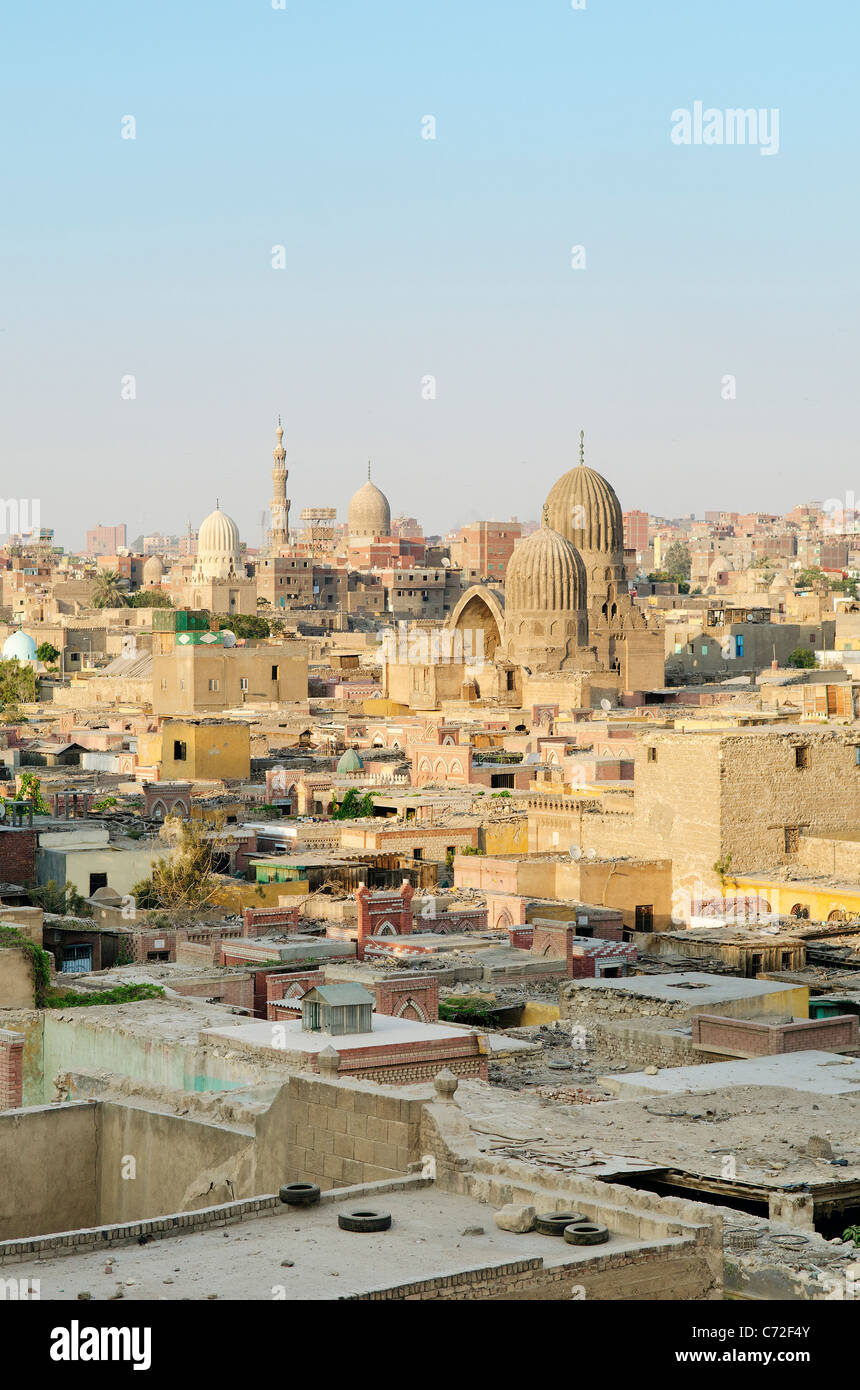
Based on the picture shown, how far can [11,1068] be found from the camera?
13.6 meters

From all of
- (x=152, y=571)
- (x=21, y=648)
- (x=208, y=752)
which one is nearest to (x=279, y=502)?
(x=152, y=571)

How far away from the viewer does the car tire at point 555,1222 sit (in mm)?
8867

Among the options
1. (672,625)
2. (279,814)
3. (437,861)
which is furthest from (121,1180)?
(672,625)

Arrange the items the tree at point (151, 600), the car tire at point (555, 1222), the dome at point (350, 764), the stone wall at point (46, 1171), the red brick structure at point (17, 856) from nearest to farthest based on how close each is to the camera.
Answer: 1. the car tire at point (555, 1222)
2. the stone wall at point (46, 1171)
3. the red brick structure at point (17, 856)
4. the dome at point (350, 764)
5. the tree at point (151, 600)

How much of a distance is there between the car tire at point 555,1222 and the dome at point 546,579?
2182 inches

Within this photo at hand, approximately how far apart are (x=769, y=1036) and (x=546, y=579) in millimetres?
47831

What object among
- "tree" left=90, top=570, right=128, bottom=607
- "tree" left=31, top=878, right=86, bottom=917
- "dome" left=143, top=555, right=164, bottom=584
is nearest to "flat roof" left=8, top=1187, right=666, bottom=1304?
"tree" left=31, top=878, right=86, bottom=917

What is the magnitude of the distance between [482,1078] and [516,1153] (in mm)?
3130

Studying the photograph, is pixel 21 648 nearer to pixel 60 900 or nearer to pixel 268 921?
pixel 60 900

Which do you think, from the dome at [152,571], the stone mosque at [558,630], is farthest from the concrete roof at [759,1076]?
the dome at [152,571]

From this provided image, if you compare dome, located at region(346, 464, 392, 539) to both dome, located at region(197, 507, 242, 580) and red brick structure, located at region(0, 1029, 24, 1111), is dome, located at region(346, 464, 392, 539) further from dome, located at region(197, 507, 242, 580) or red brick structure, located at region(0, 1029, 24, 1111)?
red brick structure, located at region(0, 1029, 24, 1111)

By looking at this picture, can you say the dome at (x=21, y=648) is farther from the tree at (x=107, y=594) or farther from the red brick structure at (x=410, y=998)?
the red brick structure at (x=410, y=998)

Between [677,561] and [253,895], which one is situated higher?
[677,561]
